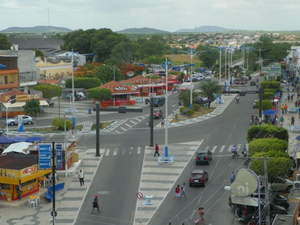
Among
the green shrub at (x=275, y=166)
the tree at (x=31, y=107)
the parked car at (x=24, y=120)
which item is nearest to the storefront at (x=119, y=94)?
the tree at (x=31, y=107)

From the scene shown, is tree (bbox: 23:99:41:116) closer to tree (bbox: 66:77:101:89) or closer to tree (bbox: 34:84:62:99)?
tree (bbox: 34:84:62:99)

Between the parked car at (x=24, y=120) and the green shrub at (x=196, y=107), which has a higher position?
the green shrub at (x=196, y=107)

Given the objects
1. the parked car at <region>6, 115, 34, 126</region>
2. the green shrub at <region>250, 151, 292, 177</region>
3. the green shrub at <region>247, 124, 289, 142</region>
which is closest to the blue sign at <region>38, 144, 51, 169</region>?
the green shrub at <region>250, 151, 292, 177</region>

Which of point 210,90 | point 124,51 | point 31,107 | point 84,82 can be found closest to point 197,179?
point 31,107

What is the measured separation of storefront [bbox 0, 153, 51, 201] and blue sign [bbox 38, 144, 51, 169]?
4.12 feet

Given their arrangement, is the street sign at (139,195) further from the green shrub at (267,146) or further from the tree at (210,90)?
the tree at (210,90)

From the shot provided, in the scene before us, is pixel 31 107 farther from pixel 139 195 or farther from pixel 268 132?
pixel 139 195

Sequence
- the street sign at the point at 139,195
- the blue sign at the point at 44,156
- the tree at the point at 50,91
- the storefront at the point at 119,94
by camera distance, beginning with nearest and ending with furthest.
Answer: the street sign at the point at 139,195
the blue sign at the point at 44,156
the storefront at the point at 119,94
the tree at the point at 50,91

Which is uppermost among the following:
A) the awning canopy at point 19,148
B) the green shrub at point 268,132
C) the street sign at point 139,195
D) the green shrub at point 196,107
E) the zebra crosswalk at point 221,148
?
the green shrub at point 268,132

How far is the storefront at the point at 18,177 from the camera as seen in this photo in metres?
33.4

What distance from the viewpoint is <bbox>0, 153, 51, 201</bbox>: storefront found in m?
33.4

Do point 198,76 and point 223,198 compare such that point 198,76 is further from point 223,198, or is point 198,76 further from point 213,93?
point 223,198

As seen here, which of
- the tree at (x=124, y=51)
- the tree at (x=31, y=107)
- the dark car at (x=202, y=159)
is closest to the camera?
the dark car at (x=202, y=159)

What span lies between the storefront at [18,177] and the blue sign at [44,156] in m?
1.26
